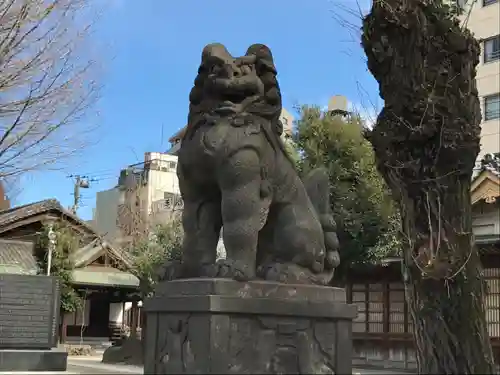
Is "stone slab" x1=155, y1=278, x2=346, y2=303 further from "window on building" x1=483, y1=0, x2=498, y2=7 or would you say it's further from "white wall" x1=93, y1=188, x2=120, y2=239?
"white wall" x1=93, y1=188, x2=120, y2=239

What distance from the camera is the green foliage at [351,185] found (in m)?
16.0

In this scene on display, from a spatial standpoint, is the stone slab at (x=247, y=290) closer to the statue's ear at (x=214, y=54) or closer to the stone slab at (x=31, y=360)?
the statue's ear at (x=214, y=54)

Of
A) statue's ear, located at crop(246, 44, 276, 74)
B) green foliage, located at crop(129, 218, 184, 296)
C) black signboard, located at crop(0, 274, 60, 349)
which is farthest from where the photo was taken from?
green foliage, located at crop(129, 218, 184, 296)

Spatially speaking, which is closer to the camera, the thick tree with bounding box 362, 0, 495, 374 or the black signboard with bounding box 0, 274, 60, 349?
the thick tree with bounding box 362, 0, 495, 374

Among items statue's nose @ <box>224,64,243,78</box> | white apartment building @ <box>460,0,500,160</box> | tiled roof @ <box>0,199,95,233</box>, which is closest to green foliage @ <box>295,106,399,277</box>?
white apartment building @ <box>460,0,500,160</box>

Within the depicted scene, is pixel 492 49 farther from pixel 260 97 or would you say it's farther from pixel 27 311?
pixel 260 97

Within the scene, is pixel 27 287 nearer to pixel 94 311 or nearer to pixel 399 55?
pixel 399 55

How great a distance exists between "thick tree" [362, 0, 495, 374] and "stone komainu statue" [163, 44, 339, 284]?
145 cm

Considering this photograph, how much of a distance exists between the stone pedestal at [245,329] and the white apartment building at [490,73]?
62.3 ft

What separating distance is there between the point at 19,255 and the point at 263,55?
18.3 metres

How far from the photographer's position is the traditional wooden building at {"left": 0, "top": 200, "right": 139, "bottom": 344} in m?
21.1

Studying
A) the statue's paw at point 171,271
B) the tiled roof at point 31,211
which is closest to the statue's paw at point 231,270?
the statue's paw at point 171,271

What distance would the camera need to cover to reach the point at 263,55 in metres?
4.47

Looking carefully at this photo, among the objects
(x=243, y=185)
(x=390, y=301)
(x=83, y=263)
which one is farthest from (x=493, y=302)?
(x=83, y=263)
